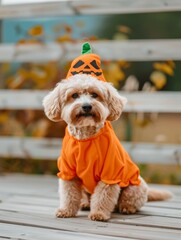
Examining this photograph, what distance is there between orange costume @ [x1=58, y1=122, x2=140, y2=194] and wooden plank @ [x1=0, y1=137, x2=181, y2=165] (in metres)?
1.19

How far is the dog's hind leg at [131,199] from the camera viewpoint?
270 centimetres

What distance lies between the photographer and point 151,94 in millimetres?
3811

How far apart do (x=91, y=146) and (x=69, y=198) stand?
A: 291 mm

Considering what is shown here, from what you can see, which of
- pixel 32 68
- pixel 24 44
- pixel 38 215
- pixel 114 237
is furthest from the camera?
pixel 32 68

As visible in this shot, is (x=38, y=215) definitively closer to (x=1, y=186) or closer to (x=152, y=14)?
(x=1, y=186)

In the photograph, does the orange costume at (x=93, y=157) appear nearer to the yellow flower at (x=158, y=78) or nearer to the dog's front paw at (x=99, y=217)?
the dog's front paw at (x=99, y=217)

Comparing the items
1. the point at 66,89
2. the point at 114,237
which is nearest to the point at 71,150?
the point at 66,89

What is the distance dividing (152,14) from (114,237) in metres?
2.60

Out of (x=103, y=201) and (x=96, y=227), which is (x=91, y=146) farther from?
(x=96, y=227)

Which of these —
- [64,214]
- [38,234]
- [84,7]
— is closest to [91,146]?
[64,214]

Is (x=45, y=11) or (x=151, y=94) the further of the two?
(x=45, y=11)

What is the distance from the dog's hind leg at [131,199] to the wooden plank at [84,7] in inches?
61.9

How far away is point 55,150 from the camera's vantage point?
4109 mm

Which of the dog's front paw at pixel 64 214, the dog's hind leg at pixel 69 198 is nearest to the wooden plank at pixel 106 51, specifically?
the dog's hind leg at pixel 69 198
